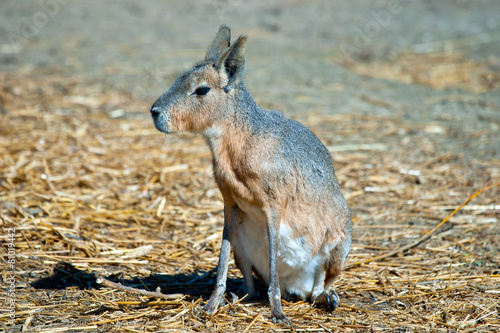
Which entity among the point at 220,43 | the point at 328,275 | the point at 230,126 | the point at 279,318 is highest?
the point at 220,43

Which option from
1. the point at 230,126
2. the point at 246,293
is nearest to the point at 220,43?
the point at 230,126

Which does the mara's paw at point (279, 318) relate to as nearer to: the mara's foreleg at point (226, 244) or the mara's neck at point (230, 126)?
the mara's foreleg at point (226, 244)

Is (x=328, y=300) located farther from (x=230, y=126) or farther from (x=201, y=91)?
(x=201, y=91)

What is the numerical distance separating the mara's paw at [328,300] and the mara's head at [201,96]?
126 cm

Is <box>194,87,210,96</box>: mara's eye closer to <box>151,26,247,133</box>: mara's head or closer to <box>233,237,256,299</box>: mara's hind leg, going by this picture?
<box>151,26,247,133</box>: mara's head

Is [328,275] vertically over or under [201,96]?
under

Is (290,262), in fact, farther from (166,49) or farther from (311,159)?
(166,49)

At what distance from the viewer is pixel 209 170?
561 centimetres

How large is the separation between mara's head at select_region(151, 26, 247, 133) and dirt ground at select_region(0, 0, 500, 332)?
0.37 metres

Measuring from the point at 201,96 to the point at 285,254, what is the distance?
42.3 inches

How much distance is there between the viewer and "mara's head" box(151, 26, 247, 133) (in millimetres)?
3023

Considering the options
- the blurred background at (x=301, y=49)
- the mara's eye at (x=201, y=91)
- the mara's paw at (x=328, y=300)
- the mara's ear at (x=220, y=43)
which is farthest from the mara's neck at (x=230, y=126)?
the blurred background at (x=301, y=49)

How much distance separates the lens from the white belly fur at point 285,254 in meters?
3.17

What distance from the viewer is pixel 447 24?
12.2m
